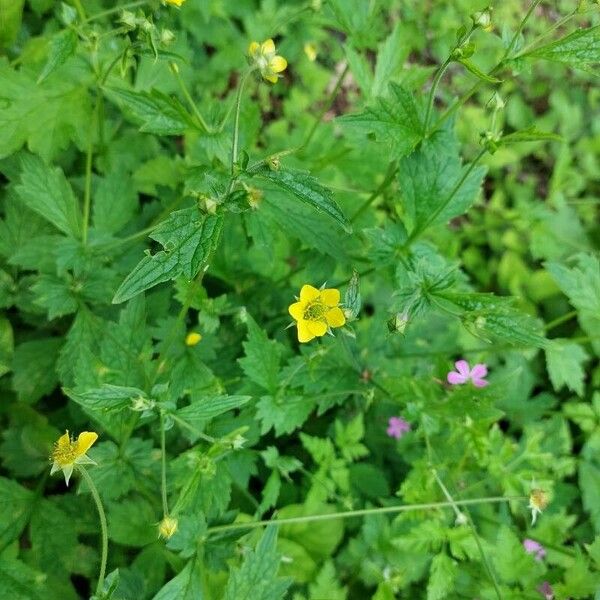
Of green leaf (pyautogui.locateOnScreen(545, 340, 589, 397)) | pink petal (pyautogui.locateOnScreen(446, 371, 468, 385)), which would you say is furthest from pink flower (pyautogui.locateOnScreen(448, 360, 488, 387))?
green leaf (pyautogui.locateOnScreen(545, 340, 589, 397))

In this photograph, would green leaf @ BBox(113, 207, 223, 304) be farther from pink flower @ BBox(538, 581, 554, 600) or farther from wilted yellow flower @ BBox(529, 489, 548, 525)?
pink flower @ BBox(538, 581, 554, 600)

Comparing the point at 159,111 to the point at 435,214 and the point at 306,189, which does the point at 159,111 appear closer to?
the point at 306,189

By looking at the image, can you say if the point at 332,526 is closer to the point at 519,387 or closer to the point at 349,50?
the point at 519,387

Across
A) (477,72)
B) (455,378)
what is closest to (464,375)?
(455,378)

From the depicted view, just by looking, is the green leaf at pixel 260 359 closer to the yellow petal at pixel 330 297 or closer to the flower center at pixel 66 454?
the yellow petal at pixel 330 297

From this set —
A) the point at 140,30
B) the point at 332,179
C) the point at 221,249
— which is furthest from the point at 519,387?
the point at 140,30
